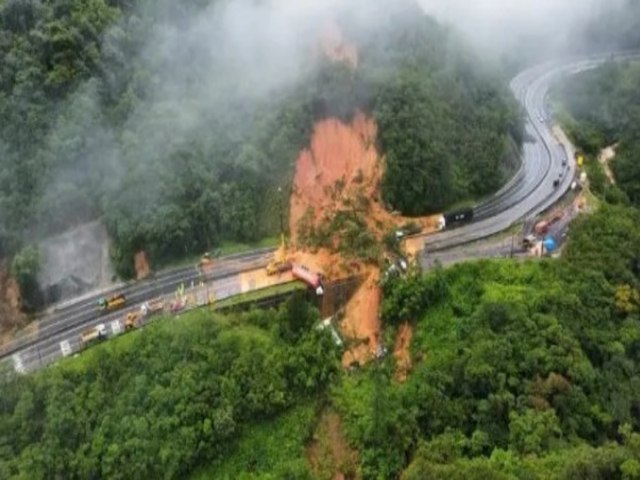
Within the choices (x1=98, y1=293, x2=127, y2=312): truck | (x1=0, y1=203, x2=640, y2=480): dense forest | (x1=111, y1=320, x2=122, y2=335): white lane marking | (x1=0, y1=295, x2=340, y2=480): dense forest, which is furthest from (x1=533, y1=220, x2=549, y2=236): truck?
(x1=111, y1=320, x2=122, y2=335): white lane marking

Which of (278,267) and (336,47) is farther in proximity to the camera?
(336,47)

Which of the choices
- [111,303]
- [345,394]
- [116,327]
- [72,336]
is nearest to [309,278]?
[345,394]

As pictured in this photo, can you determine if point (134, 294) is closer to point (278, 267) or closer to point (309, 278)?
point (278, 267)

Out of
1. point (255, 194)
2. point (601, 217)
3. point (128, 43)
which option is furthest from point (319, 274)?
point (128, 43)

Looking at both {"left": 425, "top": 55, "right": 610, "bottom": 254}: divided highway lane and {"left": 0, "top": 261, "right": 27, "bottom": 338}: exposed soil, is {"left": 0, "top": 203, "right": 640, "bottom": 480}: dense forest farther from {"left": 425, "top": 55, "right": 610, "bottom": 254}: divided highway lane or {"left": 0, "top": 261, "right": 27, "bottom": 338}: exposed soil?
{"left": 0, "top": 261, "right": 27, "bottom": 338}: exposed soil

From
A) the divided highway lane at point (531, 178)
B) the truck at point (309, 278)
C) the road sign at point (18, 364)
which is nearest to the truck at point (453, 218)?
the divided highway lane at point (531, 178)

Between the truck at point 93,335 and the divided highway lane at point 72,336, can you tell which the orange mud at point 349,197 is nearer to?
the divided highway lane at point 72,336

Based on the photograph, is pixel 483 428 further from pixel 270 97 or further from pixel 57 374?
pixel 270 97
